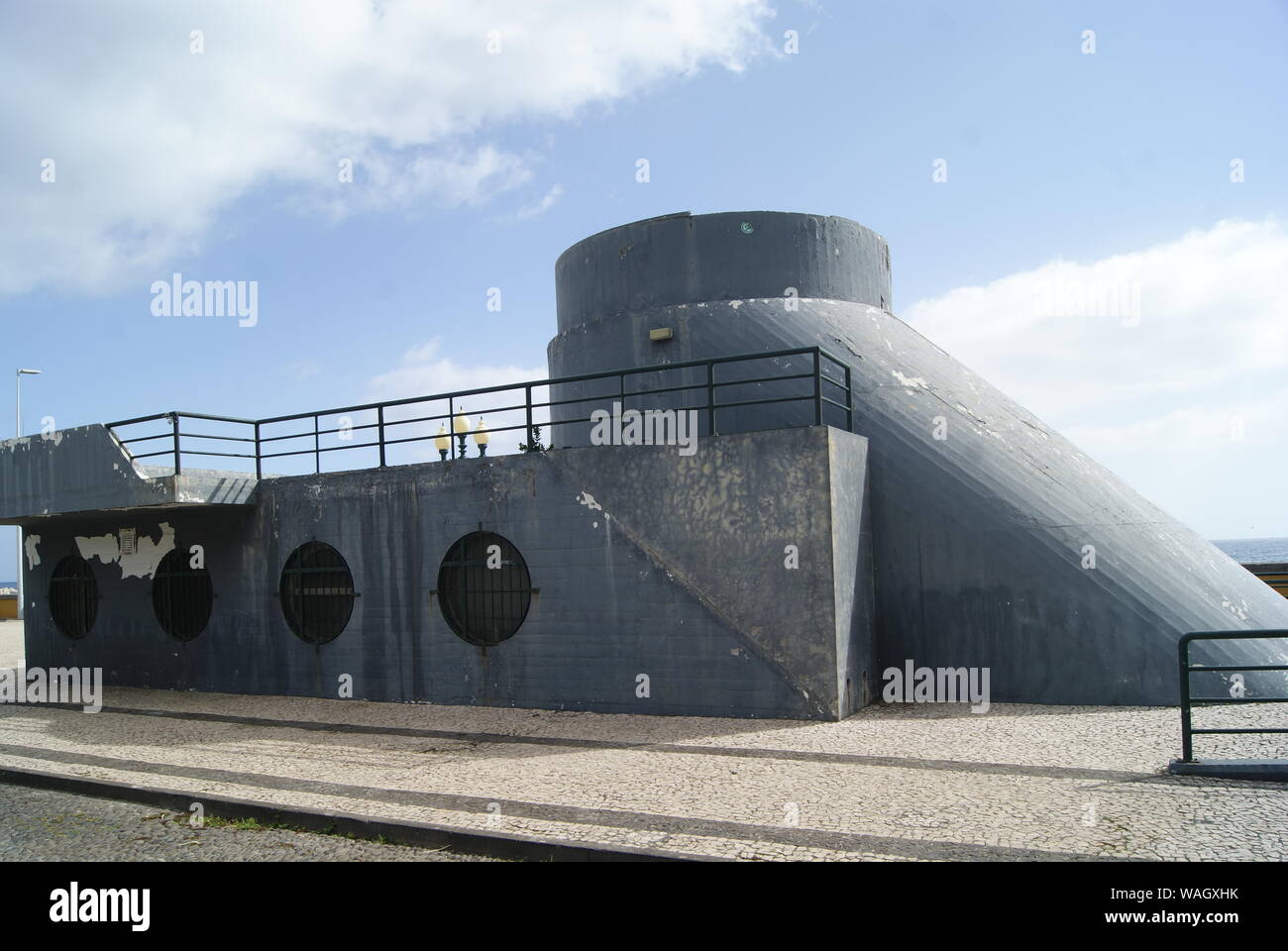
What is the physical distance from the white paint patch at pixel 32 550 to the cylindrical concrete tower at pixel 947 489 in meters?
10.6

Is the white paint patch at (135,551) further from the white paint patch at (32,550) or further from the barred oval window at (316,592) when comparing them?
the barred oval window at (316,592)

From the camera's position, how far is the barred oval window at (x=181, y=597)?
50.4ft

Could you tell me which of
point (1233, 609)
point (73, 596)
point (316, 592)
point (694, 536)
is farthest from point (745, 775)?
point (73, 596)

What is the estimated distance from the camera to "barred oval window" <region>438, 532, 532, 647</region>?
1242 centimetres

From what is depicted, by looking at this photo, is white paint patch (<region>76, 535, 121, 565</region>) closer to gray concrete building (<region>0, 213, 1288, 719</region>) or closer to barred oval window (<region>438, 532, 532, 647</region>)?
gray concrete building (<region>0, 213, 1288, 719</region>)

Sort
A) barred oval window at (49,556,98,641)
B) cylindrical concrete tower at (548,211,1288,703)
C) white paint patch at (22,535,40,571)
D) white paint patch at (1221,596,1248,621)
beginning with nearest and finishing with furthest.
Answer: cylindrical concrete tower at (548,211,1288,703) < white paint patch at (1221,596,1248,621) < barred oval window at (49,556,98,641) < white paint patch at (22,535,40,571)

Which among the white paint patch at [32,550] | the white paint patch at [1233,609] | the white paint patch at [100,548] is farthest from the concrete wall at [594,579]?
the white paint patch at [32,550]

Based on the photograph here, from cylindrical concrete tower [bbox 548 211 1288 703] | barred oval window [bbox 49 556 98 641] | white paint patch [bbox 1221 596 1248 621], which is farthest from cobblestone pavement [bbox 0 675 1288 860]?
barred oval window [bbox 49 556 98 641]

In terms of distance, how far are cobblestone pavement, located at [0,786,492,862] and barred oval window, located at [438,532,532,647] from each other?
4.94 meters

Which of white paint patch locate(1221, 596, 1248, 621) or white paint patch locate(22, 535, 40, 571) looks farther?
white paint patch locate(22, 535, 40, 571)

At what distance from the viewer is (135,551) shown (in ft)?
53.2

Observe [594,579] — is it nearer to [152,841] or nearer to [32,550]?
[152,841]

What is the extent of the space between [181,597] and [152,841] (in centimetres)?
928

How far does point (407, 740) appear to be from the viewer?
10.6 m
